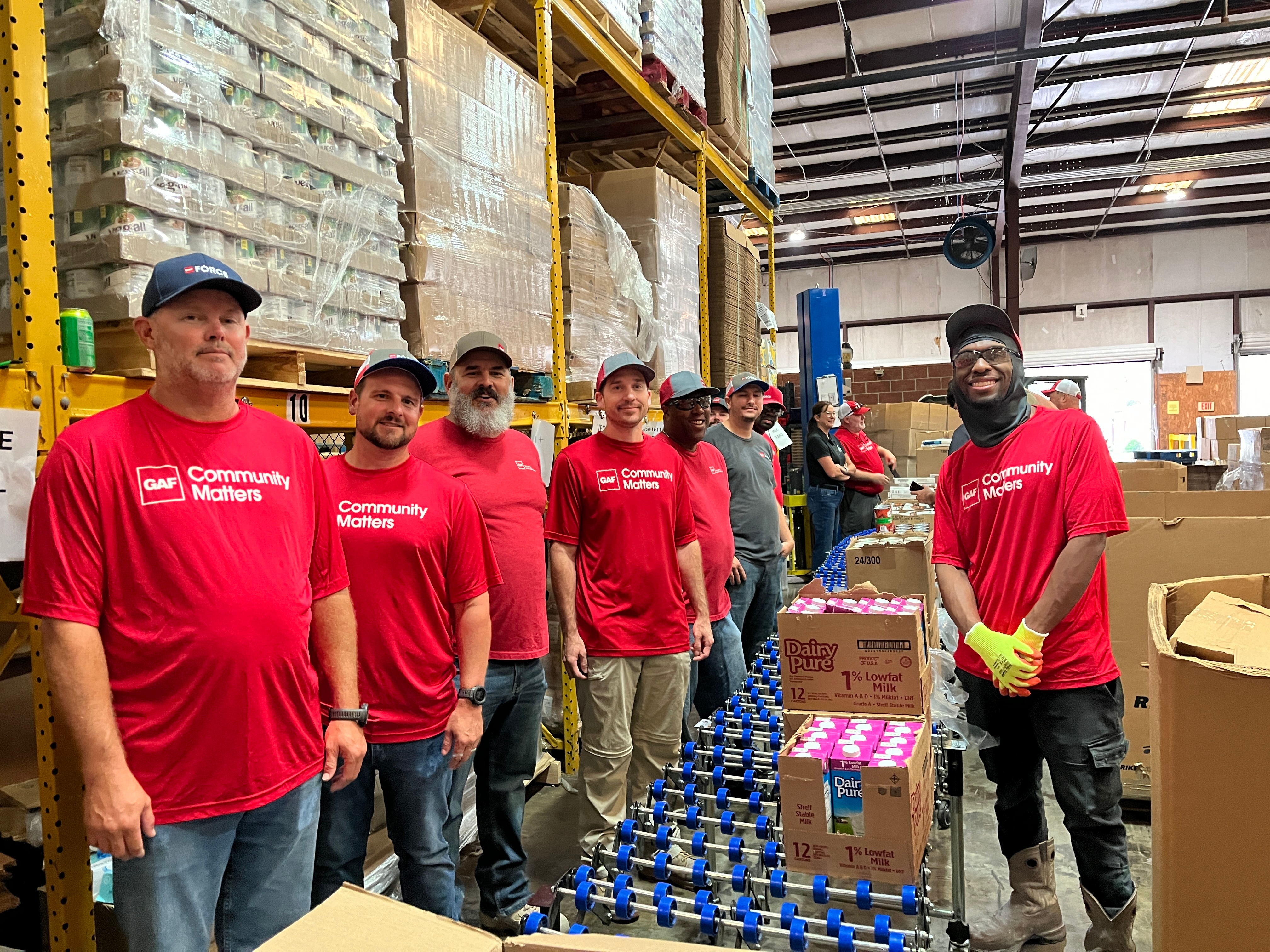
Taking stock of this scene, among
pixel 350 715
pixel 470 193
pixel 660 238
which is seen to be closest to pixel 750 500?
pixel 660 238

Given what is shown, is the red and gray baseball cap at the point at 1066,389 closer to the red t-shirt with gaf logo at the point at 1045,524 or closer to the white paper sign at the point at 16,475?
the red t-shirt with gaf logo at the point at 1045,524

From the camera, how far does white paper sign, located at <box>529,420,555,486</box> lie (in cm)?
413

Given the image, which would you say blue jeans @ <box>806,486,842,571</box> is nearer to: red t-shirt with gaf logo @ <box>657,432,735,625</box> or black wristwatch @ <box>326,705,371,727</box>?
red t-shirt with gaf logo @ <box>657,432,735,625</box>

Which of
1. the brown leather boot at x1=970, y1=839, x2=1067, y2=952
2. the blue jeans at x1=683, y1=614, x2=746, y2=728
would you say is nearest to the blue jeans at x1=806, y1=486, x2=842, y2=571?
the blue jeans at x1=683, y1=614, x2=746, y2=728

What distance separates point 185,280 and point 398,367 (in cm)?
76

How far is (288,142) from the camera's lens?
2.57 metres

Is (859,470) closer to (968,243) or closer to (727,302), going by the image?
(727,302)

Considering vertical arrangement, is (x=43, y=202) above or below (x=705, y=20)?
below

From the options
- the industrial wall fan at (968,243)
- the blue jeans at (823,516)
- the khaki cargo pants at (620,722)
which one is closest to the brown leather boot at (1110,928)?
the khaki cargo pants at (620,722)

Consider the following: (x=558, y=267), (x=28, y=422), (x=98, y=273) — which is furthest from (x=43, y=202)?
(x=558, y=267)

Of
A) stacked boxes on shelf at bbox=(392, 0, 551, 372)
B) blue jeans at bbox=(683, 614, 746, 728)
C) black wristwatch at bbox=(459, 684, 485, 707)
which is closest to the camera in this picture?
black wristwatch at bbox=(459, 684, 485, 707)

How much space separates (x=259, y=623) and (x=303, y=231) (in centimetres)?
136

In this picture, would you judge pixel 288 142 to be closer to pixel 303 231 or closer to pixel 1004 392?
pixel 303 231

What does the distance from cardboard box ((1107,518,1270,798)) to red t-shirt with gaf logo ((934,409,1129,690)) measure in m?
1.58
